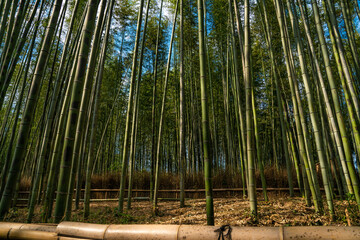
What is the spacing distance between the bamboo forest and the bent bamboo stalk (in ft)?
0.06

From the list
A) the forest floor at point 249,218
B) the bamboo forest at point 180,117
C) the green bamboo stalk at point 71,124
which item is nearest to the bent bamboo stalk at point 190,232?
the bamboo forest at point 180,117

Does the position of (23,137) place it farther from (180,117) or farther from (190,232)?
(180,117)

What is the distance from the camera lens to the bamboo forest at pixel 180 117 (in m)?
1.71

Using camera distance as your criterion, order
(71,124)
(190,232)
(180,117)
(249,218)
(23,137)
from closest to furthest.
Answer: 1. (190,232)
2. (71,124)
3. (23,137)
4. (249,218)
5. (180,117)

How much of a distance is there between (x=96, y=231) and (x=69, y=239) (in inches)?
5.8

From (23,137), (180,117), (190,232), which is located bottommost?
(190,232)

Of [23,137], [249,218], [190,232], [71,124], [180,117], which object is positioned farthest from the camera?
[180,117]

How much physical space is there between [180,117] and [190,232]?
2.98 m

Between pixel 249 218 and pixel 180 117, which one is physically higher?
pixel 180 117

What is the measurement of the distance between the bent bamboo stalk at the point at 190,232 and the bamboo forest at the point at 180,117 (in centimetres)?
2

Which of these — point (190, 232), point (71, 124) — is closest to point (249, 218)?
point (190, 232)

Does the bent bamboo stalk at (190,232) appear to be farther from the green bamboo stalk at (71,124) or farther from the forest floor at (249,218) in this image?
the forest floor at (249,218)

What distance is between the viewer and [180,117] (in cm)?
385

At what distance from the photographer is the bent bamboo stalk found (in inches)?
31.2
